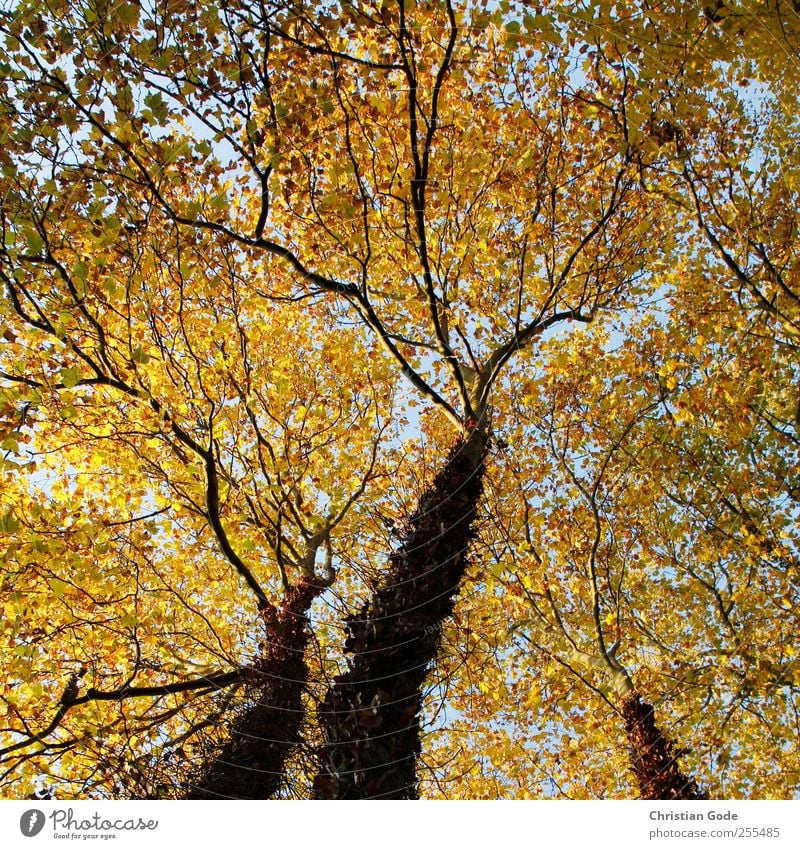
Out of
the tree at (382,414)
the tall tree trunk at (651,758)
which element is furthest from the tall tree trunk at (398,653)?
the tall tree trunk at (651,758)

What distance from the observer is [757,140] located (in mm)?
9133

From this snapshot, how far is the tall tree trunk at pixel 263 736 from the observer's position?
214 inches

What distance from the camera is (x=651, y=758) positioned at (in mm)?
6926

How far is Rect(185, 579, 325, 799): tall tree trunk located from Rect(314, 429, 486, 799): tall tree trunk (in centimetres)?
88

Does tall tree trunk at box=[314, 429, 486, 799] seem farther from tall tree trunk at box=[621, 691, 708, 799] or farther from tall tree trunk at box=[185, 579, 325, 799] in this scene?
tall tree trunk at box=[621, 691, 708, 799]

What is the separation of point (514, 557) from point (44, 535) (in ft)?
19.6

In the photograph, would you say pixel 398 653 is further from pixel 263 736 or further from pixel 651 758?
pixel 651 758
